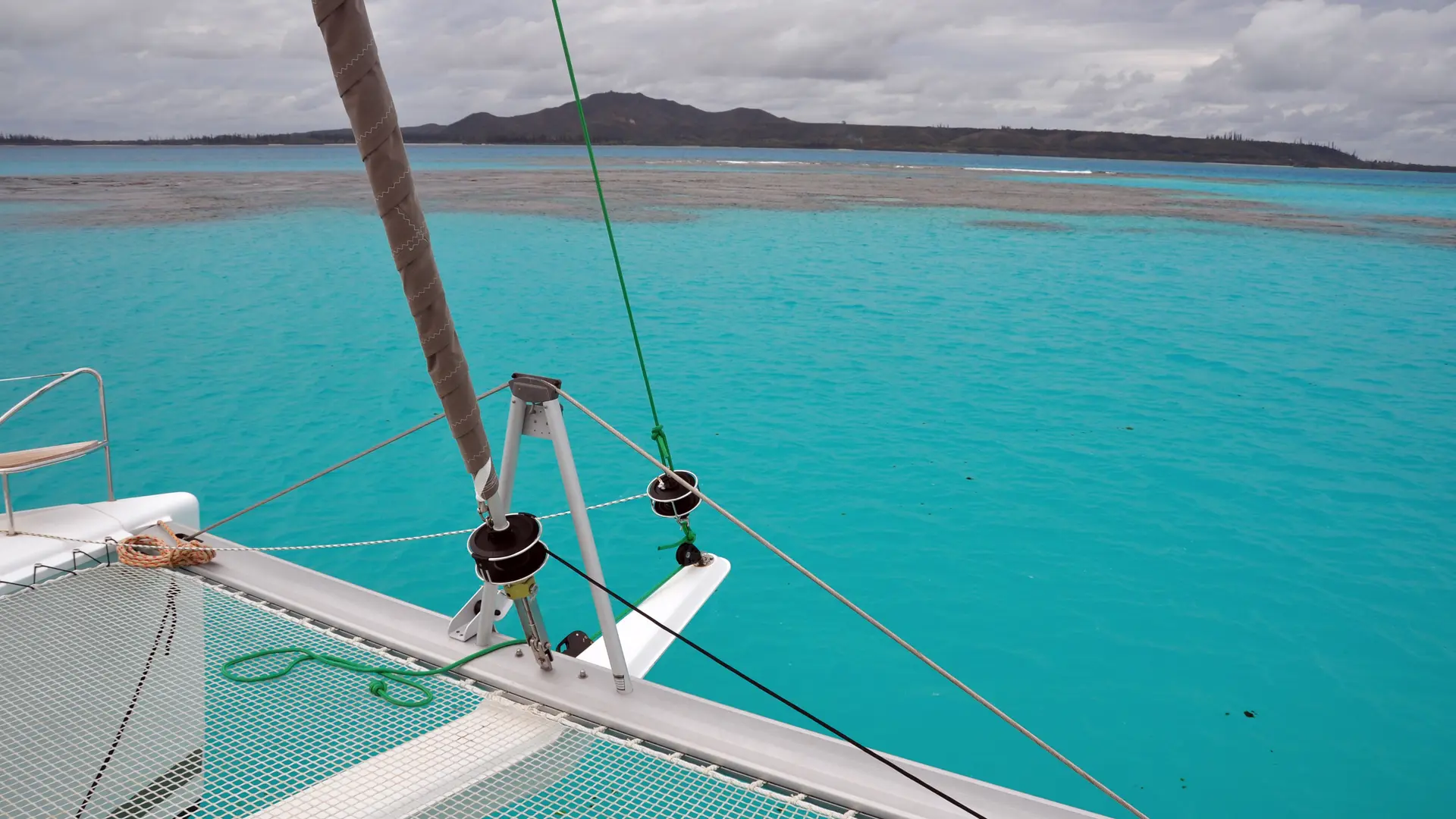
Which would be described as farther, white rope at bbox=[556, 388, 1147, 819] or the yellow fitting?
the yellow fitting

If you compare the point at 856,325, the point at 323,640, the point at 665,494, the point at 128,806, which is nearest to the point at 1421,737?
the point at 665,494

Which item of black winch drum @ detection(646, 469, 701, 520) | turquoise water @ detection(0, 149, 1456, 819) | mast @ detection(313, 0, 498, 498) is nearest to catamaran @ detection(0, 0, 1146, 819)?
mast @ detection(313, 0, 498, 498)

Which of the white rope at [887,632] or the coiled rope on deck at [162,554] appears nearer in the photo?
the white rope at [887,632]

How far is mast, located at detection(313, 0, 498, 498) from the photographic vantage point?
5.99 ft

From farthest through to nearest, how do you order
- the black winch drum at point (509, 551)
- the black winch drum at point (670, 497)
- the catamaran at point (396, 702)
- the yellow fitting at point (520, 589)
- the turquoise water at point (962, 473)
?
1. the turquoise water at point (962, 473)
2. the black winch drum at point (670, 497)
3. the yellow fitting at point (520, 589)
4. the black winch drum at point (509, 551)
5. the catamaran at point (396, 702)

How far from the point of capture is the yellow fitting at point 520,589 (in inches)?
114

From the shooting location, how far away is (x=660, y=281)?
17.8 m

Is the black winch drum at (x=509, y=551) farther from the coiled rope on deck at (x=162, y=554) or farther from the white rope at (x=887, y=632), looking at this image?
the coiled rope on deck at (x=162, y=554)

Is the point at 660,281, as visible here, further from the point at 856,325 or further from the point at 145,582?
the point at 145,582

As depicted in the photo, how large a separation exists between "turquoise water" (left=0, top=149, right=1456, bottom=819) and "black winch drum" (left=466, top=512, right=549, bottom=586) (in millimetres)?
2875

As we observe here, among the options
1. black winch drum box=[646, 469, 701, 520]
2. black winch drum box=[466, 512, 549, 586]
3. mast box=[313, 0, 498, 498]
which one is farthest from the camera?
black winch drum box=[646, 469, 701, 520]

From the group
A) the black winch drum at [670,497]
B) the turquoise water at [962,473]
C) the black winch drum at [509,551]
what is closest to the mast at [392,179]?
the black winch drum at [509,551]

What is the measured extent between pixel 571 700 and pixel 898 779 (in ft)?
3.63

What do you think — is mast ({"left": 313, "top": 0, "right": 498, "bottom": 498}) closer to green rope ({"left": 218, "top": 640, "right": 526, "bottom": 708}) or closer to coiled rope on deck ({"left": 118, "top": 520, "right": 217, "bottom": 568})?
green rope ({"left": 218, "top": 640, "right": 526, "bottom": 708})
